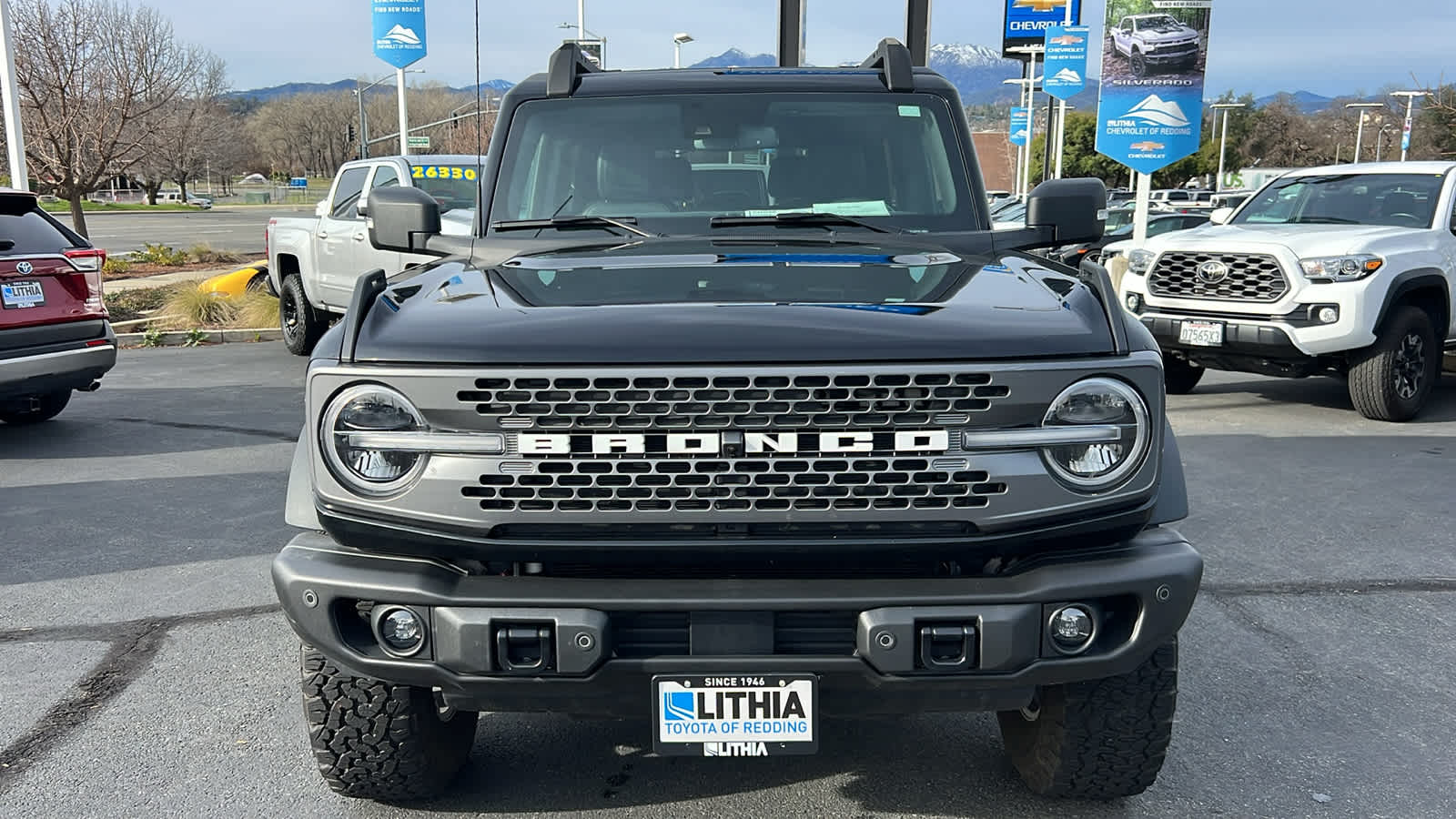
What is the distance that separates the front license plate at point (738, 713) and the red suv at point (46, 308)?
6694mm

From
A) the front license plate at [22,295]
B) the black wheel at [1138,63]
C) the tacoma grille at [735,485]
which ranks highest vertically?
the black wheel at [1138,63]

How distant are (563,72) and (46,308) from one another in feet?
17.4

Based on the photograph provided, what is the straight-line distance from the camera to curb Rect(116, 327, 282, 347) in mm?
13586

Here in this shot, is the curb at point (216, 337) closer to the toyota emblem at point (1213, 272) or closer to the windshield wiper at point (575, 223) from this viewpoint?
the toyota emblem at point (1213, 272)

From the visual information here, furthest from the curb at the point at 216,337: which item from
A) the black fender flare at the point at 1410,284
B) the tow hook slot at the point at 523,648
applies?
the tow hook slot at the point at 523,648

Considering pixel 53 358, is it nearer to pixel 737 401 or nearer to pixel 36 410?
pixel 36 410

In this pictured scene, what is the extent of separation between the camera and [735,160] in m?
3.95

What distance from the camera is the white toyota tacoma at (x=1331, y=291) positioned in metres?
8.44

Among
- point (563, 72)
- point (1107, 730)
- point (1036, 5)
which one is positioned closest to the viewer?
point (1107, 730)

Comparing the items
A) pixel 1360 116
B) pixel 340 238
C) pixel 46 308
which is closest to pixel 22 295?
pixel 46 308

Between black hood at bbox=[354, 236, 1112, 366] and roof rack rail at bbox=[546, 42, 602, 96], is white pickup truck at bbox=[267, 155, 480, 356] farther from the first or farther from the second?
black hood at bbox=[354, 236, 1112, 366]

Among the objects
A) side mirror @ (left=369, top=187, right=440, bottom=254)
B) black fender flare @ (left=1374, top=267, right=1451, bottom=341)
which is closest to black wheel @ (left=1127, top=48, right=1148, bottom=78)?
black fender flare @ (left=1374, top=267, right=1451, bottom=341)

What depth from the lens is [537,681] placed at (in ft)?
8.02

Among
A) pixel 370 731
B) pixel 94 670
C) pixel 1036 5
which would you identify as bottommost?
pixel 94 670
